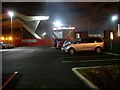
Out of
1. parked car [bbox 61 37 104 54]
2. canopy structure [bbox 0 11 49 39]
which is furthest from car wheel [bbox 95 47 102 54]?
canopy structure [bbox 0 11 49 39]

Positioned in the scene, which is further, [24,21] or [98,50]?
[24,21]

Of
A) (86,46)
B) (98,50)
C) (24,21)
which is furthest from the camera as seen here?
(24,21)

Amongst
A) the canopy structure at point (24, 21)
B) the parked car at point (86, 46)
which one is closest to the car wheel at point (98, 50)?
the parked car at point (86, 46)

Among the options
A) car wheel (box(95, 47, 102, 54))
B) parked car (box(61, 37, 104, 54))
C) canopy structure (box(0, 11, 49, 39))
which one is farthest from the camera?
canopy structure (box(0, 11, 49, 39))

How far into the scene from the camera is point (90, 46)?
25.5 meters

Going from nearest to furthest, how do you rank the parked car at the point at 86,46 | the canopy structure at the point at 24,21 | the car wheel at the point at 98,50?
1. the parked car at the point at 86,46
2. the car wheel at the point at 98,50
3. the canopy structure at the point at 24,21

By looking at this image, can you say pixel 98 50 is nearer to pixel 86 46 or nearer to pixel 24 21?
pixel 86 46

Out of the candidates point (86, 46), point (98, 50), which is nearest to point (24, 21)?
point (86, 46)

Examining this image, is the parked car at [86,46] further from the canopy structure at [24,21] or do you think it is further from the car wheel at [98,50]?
the canopy structure at [24,21]

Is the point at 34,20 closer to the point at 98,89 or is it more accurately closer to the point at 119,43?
the point at 119,43

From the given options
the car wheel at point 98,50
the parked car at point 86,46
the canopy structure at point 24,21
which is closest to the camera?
the parked car at point 86,46

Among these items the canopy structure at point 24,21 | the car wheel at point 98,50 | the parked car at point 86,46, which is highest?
the canopy structure at point 24,21

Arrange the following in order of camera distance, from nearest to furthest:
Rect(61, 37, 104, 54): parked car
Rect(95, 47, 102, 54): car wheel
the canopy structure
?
Rect(61, 37, 104, 54): parked car < Rect(95, 47, 102, 54): car wheel < the canopy structure

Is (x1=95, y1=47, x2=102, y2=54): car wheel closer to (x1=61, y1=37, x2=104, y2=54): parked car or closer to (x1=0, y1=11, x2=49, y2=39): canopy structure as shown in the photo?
(x1=61, y1=37, x2=104, y2=54): parked car
